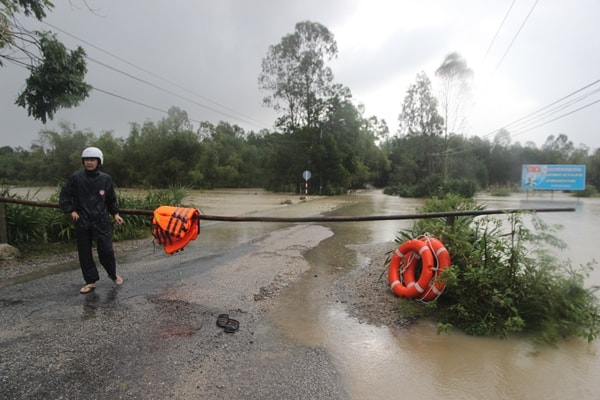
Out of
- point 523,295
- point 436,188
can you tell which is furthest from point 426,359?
point 436,188

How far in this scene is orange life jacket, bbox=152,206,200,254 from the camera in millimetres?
3674

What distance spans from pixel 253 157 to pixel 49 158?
25457mm

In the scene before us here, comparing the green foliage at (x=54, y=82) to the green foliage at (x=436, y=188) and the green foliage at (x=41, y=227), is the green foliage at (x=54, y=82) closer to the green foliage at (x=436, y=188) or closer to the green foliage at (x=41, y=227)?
the green foliage at (x=41, y=227)

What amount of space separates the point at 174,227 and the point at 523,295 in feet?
11.8

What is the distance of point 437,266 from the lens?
3.56m

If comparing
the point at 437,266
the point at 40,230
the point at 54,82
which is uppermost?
the point at 54,82

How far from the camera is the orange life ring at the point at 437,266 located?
3.46m

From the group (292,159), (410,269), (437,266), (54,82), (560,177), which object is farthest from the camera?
(292,159)

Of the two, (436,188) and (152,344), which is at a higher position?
(436,188)

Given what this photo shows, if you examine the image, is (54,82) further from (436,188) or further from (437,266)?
(436,188)

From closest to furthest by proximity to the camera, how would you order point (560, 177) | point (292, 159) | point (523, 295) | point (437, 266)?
1. point (523, 295)
2. point (437, 266)
3. point (560, 177)
4. point (292, 159)

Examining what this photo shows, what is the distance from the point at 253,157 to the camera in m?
51.3

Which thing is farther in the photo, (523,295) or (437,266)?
(437,266)

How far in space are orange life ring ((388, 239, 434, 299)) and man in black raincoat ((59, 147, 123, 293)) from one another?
347 centimetres
